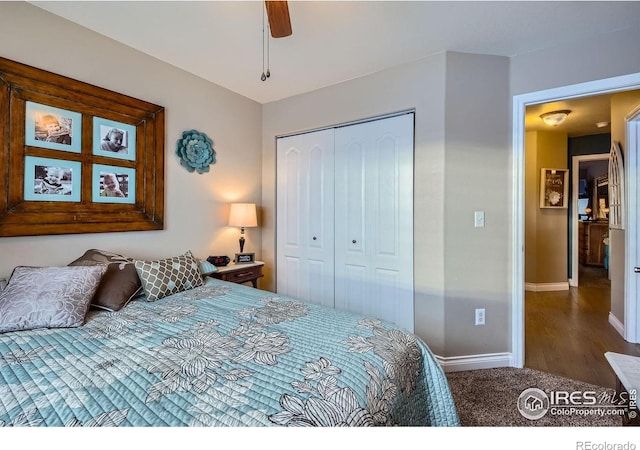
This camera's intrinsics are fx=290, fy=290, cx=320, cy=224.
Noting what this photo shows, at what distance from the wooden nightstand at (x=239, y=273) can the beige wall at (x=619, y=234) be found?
348cm

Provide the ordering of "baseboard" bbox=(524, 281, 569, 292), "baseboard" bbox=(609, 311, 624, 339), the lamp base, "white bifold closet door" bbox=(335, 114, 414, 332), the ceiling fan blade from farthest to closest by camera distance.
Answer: "baseboard" bbox=(524, 281, 569, 292) < the lamp base < "baseboard" bbox=(609, 311, 624, 339) < "white bifold closet door" bbox=(335, 114, 414, 332) < the ceiling fan blade

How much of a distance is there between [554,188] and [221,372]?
18.6ft

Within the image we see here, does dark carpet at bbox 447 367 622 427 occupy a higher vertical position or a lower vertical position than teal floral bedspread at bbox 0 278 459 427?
lower

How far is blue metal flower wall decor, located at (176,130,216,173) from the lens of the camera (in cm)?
A: 261

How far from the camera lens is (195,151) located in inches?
106

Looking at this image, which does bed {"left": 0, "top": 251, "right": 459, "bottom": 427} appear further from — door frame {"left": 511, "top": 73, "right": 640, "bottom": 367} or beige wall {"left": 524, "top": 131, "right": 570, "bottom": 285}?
beige wall {"left": 524, "top": 131, "right": 570, "bottom": 285}

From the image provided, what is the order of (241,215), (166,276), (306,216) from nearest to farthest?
(166,276) < (241,215) < (306,216)

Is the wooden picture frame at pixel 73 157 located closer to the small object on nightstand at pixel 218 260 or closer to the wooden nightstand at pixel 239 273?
the small object on nightstand at pixel 218 260

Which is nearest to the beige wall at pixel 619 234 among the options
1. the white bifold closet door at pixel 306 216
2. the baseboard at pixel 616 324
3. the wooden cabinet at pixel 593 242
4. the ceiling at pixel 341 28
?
the baseboard at pixel 616 324

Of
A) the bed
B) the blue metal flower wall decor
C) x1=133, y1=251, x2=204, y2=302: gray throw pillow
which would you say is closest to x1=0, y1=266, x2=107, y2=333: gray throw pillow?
the bed

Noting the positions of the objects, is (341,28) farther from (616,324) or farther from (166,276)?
(616,324)

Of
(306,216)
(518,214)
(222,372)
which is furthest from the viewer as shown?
(306,216)

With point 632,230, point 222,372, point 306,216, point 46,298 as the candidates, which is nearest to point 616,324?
point 632,230

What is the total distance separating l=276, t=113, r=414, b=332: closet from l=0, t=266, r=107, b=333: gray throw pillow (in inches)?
74.5
